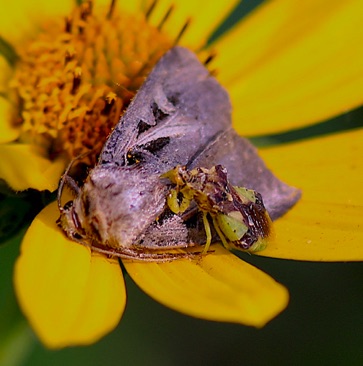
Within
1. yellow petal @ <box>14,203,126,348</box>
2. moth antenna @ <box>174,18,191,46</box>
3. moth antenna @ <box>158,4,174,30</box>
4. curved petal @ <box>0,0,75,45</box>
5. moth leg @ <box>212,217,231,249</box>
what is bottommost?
moth leg @ <box>212,217,231,249</box>

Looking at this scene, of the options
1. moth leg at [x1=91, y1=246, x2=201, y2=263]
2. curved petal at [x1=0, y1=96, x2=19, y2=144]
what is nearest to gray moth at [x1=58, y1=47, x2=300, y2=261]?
moth leg at [x1=91, y1=246, x2=201, y2=263]

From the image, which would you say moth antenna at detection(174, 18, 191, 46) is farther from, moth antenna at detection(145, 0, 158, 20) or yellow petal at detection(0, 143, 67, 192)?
yellow petal at detection(0, 143, 67, 192)

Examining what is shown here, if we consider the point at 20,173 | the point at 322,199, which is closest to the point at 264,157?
the point at 322,199

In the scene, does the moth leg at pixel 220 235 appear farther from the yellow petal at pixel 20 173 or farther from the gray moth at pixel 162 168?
the yellow petal at pixel 20 173

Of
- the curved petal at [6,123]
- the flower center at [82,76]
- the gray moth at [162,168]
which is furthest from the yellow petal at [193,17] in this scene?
the curved petal at [6,123]

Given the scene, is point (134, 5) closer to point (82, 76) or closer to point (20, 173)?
point (82, 76)

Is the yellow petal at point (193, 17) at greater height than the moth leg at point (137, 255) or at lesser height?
greater

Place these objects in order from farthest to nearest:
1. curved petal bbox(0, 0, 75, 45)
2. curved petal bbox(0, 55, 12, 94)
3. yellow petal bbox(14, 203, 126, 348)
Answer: curved petal bbox(0, 0, 75, 45), curved petal bbox(0, 55, 12, 94), yellow petal bbox(14, 203, 126, 348)

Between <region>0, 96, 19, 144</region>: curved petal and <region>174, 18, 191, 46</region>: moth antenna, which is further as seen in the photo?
<region>174, 18, 191, 46</region>: moth antenna
